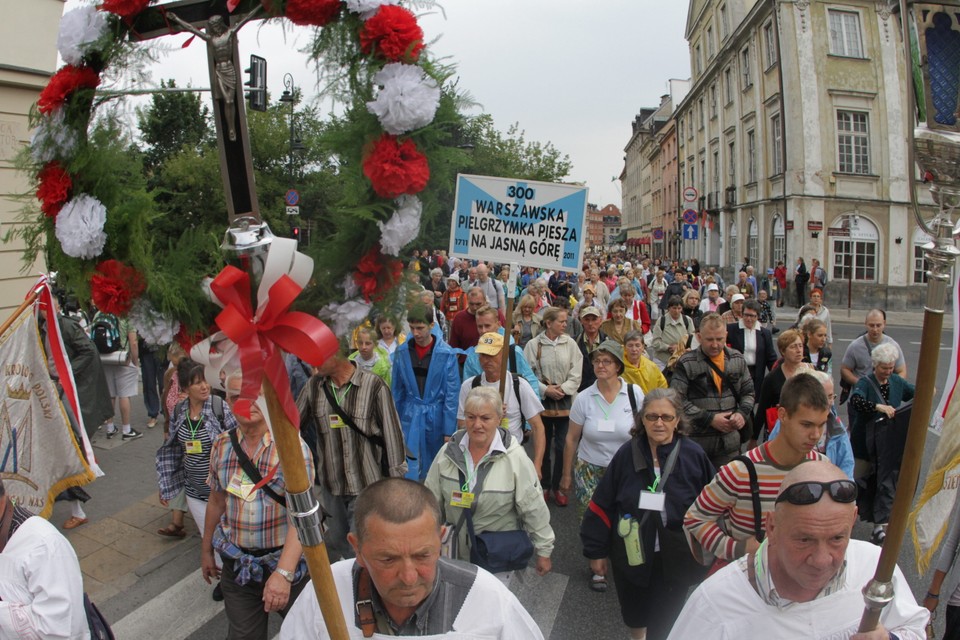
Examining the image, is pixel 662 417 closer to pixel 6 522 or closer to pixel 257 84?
pixel 257 84

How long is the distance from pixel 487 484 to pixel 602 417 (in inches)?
66.0

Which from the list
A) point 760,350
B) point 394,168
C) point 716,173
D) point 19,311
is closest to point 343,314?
point 394,168

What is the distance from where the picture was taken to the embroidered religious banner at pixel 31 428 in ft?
15.4

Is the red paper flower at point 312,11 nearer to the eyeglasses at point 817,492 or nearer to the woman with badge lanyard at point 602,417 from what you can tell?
the eyeglasses at point 817,492

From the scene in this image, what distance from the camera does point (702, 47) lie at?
44.8 metres

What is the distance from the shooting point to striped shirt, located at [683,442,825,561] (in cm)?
303

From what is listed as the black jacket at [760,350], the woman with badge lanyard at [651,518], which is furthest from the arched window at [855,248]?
the woman with badge lanyard at [651,518]

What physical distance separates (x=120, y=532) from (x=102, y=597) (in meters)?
1.12

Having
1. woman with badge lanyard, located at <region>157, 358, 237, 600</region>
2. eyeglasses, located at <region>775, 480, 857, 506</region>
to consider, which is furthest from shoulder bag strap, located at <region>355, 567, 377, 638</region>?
woman with badge lanyard, located at <region>157, 358, 237, 600</region>

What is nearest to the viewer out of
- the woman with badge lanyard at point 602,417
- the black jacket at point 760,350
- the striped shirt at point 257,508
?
the striped shirt at point 257,508

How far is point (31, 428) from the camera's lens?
4852 millimetres

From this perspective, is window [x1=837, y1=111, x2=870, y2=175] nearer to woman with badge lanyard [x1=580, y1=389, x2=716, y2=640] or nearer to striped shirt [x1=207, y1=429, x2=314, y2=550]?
woman with badge lanyard [x1=580, y1=389, x2=716, y2=640]

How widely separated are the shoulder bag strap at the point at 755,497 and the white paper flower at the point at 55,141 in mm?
2882

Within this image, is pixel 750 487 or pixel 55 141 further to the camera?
pixel 750 487
